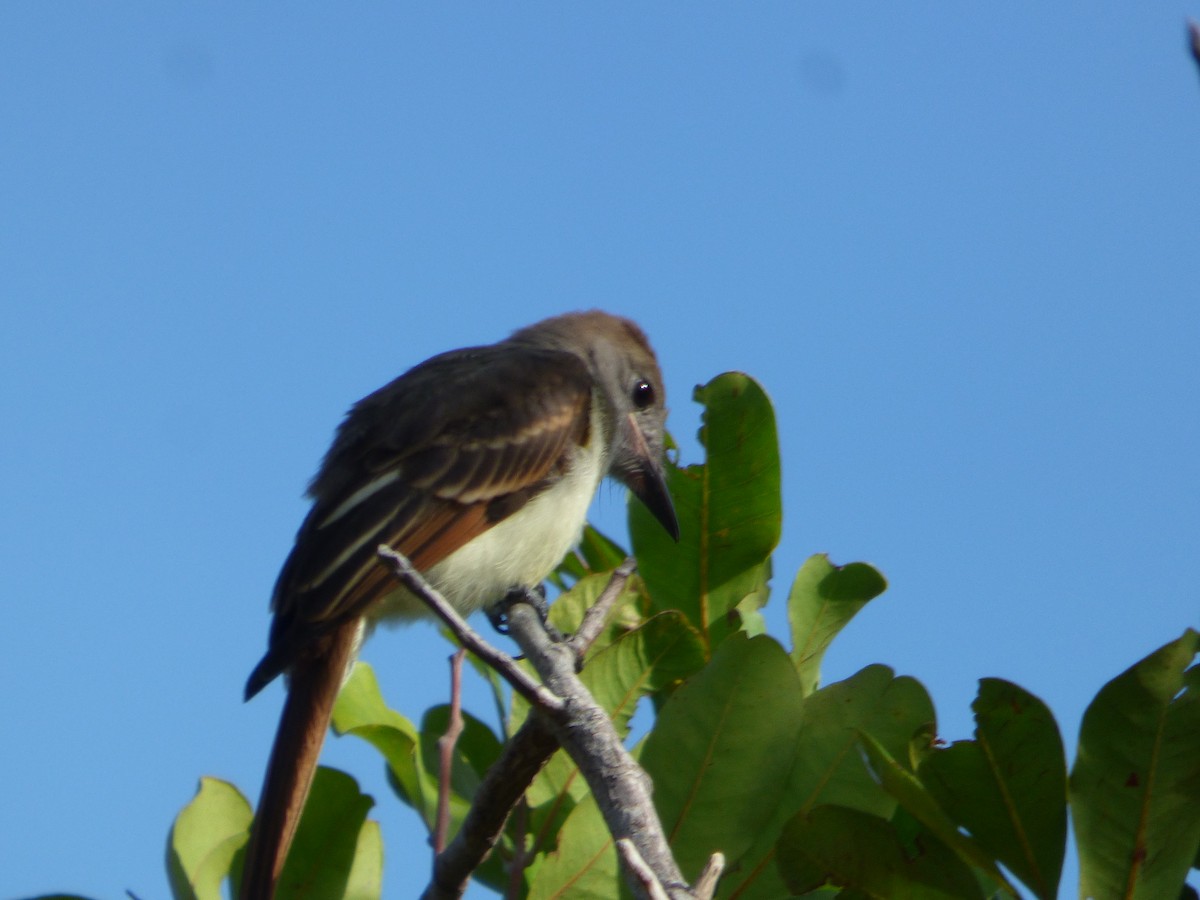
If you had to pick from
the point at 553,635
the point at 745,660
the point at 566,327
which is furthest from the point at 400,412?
the point at 745,660

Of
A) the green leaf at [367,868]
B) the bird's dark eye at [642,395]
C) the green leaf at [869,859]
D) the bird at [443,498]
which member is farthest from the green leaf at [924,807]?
the bird's dark eye at [642,395]

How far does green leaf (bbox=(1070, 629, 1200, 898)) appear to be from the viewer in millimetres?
1935

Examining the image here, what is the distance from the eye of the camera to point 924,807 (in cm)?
187

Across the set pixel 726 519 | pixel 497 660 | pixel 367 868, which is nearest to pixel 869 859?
pixel 497 660

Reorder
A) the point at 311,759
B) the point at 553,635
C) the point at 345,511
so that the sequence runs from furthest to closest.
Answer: the point at 345,511 < the point at 311,759 < the point at 553,635

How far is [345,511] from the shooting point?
14.4 ft

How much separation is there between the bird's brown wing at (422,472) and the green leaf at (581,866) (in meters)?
1.69

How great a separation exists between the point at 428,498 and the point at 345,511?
0.89 feet

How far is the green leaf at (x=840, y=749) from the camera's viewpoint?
7.52ft

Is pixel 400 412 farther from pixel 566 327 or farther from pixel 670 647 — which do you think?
pixel 670 647

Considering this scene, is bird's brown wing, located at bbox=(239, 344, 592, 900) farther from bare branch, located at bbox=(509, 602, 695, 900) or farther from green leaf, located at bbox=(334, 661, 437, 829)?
bare branch, located at bbox=(509, 602, 695, 900)

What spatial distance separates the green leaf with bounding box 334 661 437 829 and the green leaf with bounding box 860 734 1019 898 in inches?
49.8

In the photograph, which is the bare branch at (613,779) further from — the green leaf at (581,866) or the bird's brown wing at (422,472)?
the bird's brown wing at (422,472)

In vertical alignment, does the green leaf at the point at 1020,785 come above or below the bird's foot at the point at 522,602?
below
